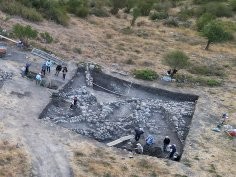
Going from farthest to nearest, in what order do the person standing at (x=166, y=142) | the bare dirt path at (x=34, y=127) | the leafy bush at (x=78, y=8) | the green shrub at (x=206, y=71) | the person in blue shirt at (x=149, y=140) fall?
the leafy bush at (x=78, y=8) → the green shrub at (x=206, y=71) → the person standing at (x=166, y=142) → the person in blue shirt at (x=149, y=140) → the bare dirt path at (x=34, y=127)

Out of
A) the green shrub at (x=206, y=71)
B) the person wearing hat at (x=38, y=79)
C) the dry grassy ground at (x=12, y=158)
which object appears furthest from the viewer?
the green shrub at (x=206, y=71)

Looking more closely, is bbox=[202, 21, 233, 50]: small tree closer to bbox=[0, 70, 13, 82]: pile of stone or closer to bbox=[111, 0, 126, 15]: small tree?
bbox=[111, 0, 126, 15]: small tree

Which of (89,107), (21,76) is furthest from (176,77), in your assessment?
(21,76)

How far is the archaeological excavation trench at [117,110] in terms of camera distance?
27.9 m

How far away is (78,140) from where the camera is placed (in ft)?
83.8

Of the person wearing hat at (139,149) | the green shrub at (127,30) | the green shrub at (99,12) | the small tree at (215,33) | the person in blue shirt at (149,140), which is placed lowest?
the person wearing hat at (139,149)

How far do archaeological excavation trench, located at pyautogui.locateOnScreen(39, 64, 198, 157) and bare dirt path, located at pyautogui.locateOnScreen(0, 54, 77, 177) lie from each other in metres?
0.85

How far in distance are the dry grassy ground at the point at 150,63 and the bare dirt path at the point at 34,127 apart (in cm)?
85

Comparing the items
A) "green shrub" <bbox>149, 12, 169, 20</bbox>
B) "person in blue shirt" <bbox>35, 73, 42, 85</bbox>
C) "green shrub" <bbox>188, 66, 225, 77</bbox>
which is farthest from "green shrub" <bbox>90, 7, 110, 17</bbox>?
"person in blue shirt" <bbox>35, 73, 42, 85</bbox>

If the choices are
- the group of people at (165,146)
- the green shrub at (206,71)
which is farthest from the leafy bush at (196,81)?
the group of people at (165,146)

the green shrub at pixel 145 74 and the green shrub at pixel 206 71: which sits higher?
the green shrub at pixel 206 71

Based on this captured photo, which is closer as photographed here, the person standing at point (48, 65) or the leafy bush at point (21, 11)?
the person standing at point (48, 65)

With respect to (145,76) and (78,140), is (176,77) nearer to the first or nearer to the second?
(145,76)

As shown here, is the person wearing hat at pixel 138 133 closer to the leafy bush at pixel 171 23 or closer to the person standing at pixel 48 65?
the person standing at pixel 48 65
